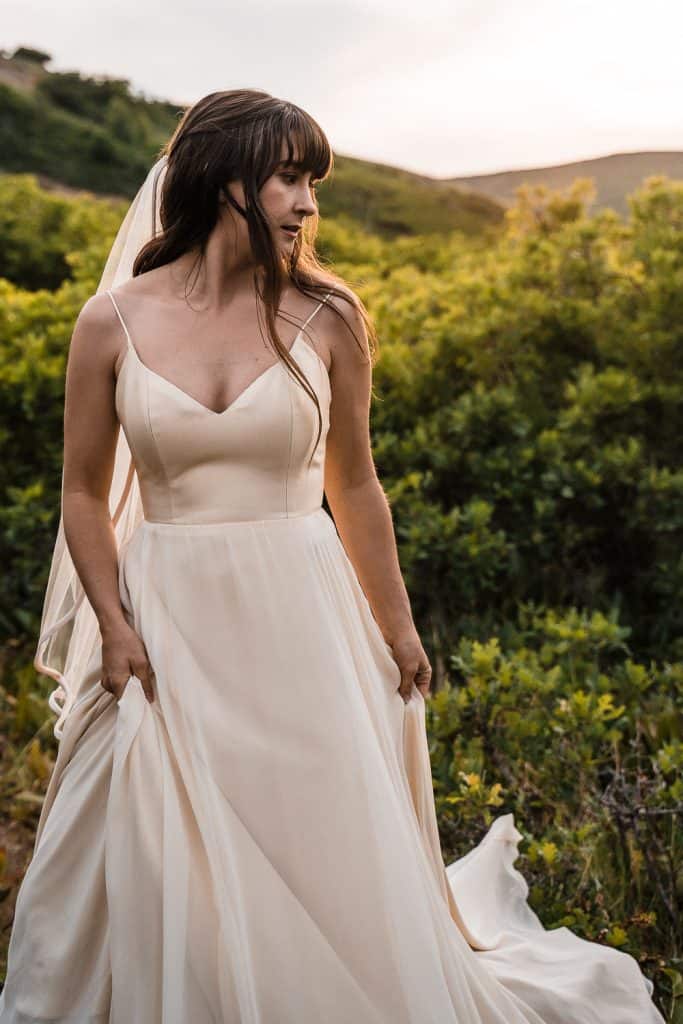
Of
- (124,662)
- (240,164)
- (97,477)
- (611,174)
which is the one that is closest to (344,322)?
(240,164)

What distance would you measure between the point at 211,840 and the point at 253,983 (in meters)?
0.27

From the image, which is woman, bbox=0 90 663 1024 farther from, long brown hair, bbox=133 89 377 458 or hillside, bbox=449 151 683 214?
hillside, bbox=449 151 683 214

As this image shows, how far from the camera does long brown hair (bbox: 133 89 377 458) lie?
2133 mm

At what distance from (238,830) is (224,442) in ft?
2.60

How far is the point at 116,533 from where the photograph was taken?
2521 mm

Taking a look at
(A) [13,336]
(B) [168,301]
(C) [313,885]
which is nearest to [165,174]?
(B) [168,301]

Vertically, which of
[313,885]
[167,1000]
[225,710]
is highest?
[225,710]

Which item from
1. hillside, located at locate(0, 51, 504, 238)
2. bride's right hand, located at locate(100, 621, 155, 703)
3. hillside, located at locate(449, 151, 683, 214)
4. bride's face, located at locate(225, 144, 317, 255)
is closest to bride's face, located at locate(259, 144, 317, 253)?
bride's face, located at locate(225, 144, 317, 255)

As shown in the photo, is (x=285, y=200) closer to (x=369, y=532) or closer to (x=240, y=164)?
(x=240, y=164)

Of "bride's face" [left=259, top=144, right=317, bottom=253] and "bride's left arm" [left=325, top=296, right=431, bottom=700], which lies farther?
"bride's left arm" [left=325, top=296, right=431, bottom=700]

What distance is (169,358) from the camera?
216 centimetres

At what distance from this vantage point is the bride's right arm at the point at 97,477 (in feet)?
7.06

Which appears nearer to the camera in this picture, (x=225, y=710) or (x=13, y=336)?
(x=225, y=710)

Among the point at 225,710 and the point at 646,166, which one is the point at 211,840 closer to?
the point at 225,710
